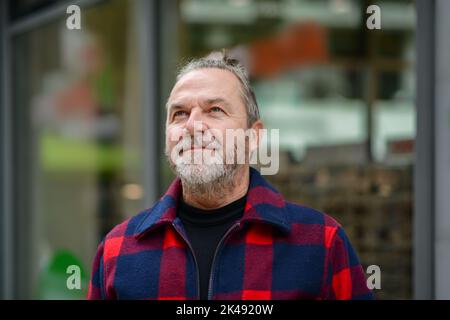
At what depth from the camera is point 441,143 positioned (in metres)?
2.98

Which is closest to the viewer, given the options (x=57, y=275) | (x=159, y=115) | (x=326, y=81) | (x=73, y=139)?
(x=159, y=115)

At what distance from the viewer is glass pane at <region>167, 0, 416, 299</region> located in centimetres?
631

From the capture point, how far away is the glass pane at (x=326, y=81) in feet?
20.7

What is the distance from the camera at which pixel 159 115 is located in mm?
4270

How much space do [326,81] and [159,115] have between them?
4463mm

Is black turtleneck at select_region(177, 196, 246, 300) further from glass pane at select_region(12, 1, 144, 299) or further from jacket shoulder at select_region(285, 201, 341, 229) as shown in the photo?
glass pane at select_region(12, 1, 144, 299)

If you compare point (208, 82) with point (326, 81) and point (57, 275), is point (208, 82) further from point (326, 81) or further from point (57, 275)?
point (326, 81)

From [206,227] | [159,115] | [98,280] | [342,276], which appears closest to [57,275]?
[159,115]

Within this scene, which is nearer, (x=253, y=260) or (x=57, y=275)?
(x=253, y=260)

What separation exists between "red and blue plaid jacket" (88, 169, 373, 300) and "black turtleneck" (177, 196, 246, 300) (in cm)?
2

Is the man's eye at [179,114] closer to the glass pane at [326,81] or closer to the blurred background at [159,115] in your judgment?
the blurred background at [159,115]

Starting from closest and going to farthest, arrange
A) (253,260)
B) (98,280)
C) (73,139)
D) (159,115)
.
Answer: (253,260), (98,280), (159,115), (73,139)

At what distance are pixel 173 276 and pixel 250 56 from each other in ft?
20.1

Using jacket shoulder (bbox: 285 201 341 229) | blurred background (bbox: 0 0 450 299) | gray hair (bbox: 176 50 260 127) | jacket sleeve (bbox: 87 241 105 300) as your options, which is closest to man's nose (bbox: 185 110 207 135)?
gray hair (bbox: 176 50 260 127)
